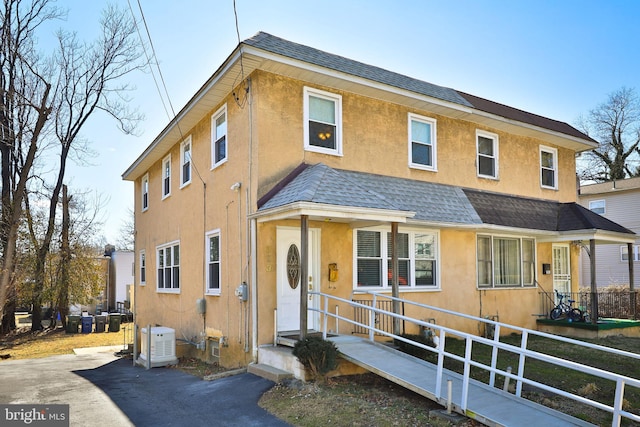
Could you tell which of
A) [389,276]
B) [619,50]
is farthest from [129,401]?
[619,50]

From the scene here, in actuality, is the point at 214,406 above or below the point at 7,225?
below

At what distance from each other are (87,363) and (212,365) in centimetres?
526

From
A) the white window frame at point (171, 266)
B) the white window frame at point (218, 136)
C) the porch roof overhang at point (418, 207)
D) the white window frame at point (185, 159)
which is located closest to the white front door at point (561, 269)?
the porch roof overhang at point (418, 207)

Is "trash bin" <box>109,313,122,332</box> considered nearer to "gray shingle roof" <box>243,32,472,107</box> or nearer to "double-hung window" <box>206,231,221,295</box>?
"double-hung window" <box>206,231,221,295</box>

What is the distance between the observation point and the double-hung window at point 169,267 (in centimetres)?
1631

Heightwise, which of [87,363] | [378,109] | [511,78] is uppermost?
[511,78]

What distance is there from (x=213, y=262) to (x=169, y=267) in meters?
4.61

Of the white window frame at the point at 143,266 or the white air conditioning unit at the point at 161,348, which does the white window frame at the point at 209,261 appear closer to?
the white air conditioning unit at the point at 161,348

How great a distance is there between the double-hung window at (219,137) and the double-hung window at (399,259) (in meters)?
3.91

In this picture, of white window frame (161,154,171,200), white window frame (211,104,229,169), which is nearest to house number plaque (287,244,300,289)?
white window frame (211,104,229,169)

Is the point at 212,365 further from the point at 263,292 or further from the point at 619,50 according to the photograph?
the point at 619,50

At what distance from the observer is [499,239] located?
50.6 ft

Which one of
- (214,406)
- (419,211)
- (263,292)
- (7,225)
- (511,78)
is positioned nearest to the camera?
(214,406)

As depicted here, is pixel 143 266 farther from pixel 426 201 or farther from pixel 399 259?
pixel 426 201
